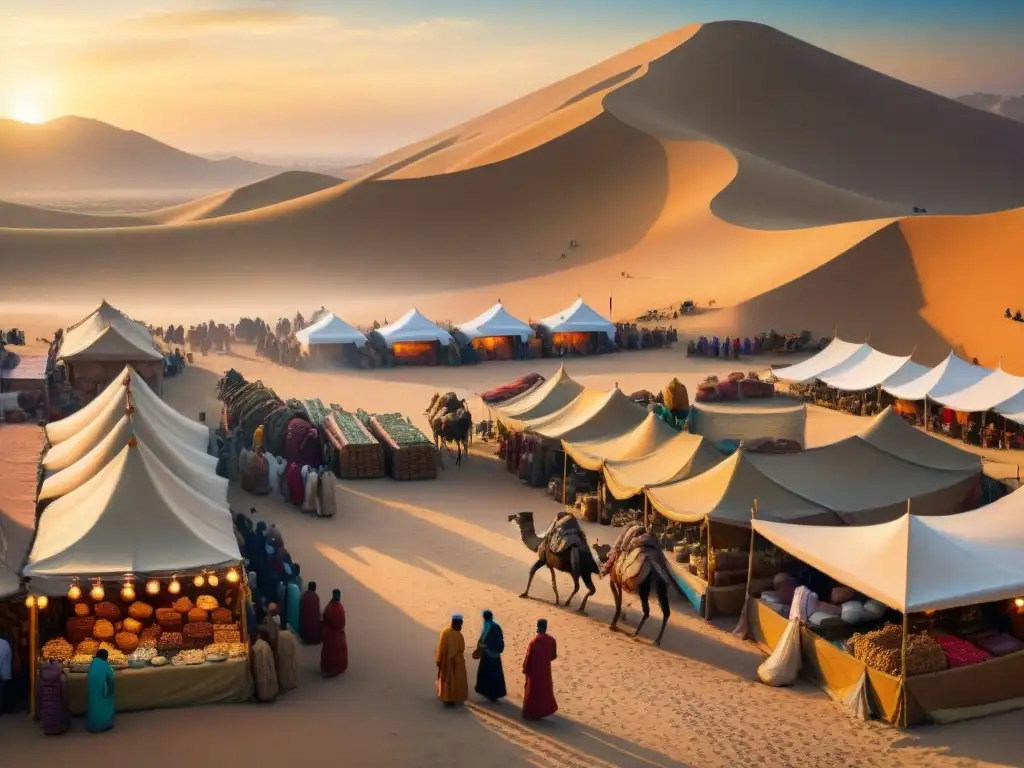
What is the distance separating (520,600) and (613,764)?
4.65m

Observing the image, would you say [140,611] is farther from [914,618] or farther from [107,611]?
[914,618]

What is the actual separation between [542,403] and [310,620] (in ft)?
32.1

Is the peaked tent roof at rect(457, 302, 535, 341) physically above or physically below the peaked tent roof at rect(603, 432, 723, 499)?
above

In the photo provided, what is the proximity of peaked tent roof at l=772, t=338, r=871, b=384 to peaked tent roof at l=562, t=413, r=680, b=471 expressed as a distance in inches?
432

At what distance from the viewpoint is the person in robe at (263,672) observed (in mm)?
11594

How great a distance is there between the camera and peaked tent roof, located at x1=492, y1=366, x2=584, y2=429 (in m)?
22.3

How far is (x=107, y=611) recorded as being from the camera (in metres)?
12.7

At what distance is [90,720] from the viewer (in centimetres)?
1087

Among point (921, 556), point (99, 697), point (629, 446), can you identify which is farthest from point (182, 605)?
point (629, 446)

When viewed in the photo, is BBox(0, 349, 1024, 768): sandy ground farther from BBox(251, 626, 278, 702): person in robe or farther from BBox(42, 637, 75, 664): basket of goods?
BBox(42, 637, 75, 664): basket of goods

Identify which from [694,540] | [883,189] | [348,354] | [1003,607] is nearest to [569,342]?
[348,354]

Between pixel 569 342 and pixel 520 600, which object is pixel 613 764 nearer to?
pixel 520 600

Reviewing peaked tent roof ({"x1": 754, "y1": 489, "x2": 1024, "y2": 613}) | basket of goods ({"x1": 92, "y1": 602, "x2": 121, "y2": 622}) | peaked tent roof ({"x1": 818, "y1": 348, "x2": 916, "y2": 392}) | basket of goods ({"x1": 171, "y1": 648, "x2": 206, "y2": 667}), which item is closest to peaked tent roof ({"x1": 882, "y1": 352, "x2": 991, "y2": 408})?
peaked tent roof ({"x1": 818, "y1": 348, "x2": 916, "y2": 392})

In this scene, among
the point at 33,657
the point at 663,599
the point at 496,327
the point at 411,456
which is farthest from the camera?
the point at 496,327
